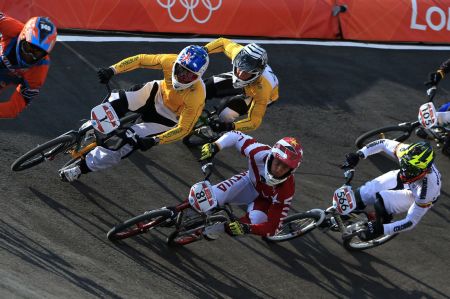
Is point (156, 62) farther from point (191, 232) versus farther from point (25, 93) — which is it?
point (191, 232)

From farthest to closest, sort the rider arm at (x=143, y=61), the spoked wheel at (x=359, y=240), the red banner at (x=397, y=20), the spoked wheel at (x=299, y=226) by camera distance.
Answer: the red banner at (x=397, y=20)
the spoked wheel at (x=359, y=240)
the rider arm at (x=143, y=61)
the spoked wheel at (x=299, y=226)

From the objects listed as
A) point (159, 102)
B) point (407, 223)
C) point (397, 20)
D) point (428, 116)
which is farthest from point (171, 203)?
point (397, 20)

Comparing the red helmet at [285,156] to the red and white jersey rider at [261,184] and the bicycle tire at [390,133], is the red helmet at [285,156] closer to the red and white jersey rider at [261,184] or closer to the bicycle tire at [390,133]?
the red and white jersey rider at [261,184]

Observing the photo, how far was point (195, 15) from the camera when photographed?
624 inches

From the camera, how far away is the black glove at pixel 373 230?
34.4 ft

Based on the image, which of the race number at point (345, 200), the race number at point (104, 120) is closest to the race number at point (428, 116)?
the race number at point (345, 200)

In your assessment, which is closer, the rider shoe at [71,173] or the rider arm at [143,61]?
the rider shoe at [71,173]

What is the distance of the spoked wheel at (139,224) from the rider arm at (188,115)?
1318 millimetres

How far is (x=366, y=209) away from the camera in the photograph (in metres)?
12.2

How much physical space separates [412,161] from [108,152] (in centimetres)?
416

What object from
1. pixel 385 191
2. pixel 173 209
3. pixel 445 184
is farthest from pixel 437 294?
pixel 173 209

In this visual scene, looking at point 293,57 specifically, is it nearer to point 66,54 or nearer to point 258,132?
point 258,132

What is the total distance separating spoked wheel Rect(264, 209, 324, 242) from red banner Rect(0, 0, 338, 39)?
20.9 feet

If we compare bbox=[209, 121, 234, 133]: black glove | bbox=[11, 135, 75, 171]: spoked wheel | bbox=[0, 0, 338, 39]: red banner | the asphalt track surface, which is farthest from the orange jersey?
bbox=[0, 0, 338, 39]: red banner
